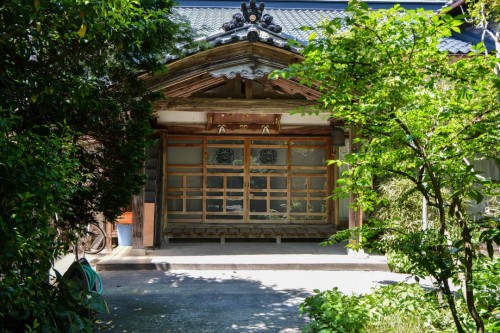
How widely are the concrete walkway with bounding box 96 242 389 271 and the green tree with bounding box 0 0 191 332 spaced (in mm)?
3056

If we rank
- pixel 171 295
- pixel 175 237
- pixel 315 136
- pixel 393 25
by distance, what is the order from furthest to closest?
pixel 315 136 → pixel 175 237 → pixel 171 295 → pixel 393 25

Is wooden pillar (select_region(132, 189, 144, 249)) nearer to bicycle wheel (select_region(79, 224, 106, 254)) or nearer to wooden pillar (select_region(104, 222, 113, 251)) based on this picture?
bicycle wheel (select_region(79, 224, 106, 254))

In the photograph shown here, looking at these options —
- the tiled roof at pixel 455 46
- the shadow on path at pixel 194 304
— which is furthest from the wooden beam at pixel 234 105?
the tiled roof at pixel 455 46

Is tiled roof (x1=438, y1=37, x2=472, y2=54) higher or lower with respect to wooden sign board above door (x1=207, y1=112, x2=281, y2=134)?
higher

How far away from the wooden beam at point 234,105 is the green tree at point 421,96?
4856 millimetres

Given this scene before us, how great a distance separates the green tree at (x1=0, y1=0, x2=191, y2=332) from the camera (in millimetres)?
2514

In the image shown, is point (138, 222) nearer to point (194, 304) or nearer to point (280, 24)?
point (194, 304)

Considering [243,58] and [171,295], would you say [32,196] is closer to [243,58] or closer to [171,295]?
[171,295]

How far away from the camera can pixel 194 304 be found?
215 inches

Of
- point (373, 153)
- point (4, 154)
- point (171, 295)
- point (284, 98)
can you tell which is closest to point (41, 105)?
point (4, 154)

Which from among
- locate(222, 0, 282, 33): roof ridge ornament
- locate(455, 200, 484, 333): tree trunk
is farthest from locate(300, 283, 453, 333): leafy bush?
locate(222, 0, 282, 33): roof ridge ornament

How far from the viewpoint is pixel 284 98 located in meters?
8.00

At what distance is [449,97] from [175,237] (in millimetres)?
7640

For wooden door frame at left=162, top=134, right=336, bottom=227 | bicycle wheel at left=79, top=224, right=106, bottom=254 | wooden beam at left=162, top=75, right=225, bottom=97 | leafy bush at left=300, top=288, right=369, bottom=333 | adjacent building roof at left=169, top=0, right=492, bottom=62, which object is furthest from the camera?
adjacent building roof at left=169, top=0, right=492, bottom=62
